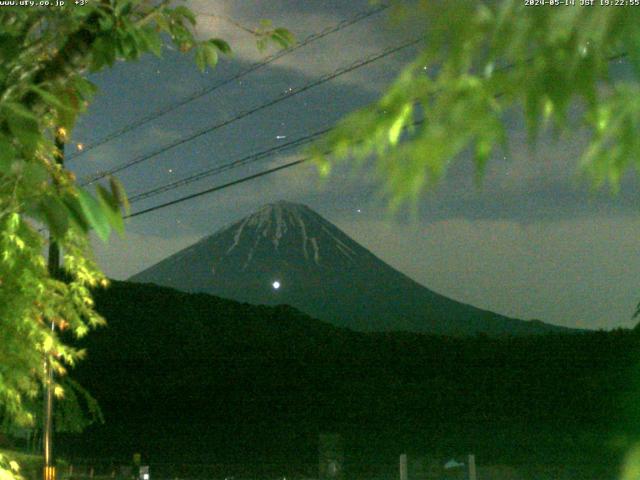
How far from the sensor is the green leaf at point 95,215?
2.09 metres

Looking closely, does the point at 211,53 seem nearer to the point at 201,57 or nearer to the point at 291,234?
the point at 201,57

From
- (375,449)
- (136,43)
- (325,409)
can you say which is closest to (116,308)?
(325,409)

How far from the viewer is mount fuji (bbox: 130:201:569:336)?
124 meters

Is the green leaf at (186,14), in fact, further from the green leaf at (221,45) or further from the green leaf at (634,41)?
the green leaf at (634,41)

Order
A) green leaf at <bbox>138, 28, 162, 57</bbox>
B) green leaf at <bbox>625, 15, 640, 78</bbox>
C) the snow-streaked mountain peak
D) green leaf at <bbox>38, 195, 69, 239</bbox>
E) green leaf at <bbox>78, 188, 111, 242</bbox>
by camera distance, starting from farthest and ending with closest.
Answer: the snow-streaked mountain peak < green leaf at <bbox>138, 28, 162, 57</bbox> < green leaf at <bbox>38, 195, 69, 239</bbox> < green leaf at <bbox>78, 188, 111, 242</bbox> < green leaf at <bbox>625, 15, 640, 78</bbox>

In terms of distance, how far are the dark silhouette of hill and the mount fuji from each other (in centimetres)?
8735

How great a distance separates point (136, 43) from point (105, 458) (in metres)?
23.4

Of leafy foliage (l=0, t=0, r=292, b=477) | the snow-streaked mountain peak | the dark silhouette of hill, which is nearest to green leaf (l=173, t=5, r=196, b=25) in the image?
leafy foliage (l=0, t=0, r=292, b=477)

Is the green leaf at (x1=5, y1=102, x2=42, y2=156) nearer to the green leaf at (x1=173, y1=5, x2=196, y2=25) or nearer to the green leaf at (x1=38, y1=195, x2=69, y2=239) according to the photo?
the green leaf at (x1=38, y1=195, x2=69, y2=239)

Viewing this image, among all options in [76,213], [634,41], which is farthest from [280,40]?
[634,41]

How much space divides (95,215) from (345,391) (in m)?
22.9

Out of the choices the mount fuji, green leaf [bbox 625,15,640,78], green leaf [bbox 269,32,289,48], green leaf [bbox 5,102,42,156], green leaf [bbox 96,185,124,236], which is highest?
the mount fuji

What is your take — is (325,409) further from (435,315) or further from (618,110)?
(435,315)

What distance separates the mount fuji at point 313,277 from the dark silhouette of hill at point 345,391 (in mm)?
87345
